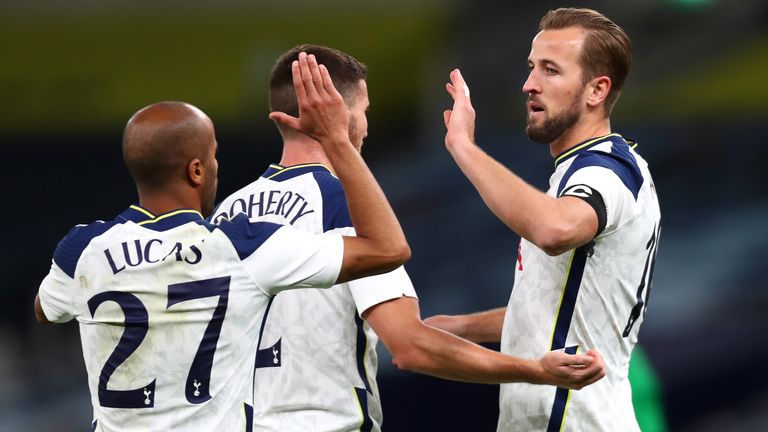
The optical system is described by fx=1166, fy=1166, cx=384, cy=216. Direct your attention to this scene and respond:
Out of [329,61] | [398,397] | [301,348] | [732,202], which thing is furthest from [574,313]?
[732,202]

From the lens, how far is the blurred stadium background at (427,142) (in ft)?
39.1

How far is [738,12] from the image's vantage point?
1521 cm

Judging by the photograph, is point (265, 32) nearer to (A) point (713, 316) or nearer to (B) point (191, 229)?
(A) point (713, 316)

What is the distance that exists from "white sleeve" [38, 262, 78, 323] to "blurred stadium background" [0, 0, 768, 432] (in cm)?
695

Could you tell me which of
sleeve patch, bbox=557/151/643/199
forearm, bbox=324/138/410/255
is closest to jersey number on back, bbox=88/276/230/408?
forearm, bbox=324/138/410/255

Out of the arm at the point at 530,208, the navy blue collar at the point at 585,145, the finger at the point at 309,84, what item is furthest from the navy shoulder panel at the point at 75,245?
the navy blue collar at the point at 585,145

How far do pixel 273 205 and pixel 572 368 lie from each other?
1.31 m

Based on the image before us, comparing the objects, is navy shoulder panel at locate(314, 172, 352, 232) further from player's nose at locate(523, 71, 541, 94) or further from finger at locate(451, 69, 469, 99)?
player's nose at locate(523, 71, 541, 94)

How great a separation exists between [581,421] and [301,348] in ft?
3.63

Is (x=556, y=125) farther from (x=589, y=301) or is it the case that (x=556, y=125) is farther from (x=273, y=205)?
(x=273, y=205)

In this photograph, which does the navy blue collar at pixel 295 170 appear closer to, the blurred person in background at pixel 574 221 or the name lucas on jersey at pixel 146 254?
→ the blurred person in background at pixel 574 221

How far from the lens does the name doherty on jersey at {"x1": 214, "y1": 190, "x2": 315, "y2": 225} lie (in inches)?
173

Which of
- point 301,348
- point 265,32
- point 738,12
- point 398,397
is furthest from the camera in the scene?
point 265,32

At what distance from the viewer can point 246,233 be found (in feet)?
12.4
